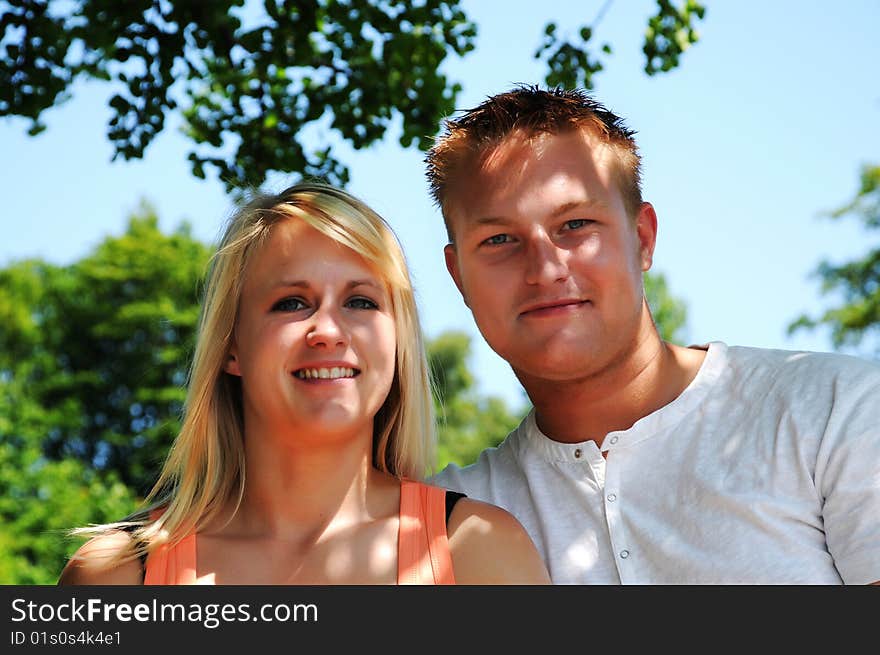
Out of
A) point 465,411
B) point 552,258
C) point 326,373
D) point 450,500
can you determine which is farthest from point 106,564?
point 465,411

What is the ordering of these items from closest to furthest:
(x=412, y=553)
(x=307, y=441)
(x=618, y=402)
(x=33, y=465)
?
(x=412, y=553) < (x=307, y=441) < (x=618, y=402) < (x=33, y=465)

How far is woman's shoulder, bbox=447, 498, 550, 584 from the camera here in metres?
3.05

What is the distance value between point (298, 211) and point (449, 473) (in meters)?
1.13

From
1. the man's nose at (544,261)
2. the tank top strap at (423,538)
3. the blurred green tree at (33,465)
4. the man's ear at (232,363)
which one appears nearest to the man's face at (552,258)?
the man's nose at (544,261)

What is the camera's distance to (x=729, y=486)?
3363mm

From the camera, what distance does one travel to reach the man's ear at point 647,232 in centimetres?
400

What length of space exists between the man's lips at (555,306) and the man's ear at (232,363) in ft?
3.13

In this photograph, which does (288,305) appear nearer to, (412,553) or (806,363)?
(412,553)

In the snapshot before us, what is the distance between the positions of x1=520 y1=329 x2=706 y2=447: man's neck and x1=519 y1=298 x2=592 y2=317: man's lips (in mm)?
250

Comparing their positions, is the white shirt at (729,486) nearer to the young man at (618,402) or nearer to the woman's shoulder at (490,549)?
the young man at (618,402)

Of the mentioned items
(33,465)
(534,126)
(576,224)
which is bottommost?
(576,224)

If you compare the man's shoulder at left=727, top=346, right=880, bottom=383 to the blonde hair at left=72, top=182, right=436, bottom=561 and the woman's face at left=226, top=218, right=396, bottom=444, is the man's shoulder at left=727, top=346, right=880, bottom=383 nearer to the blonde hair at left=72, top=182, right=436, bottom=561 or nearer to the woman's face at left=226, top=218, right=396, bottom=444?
the blonde hair at left=72, top=182, right=436, bottom=561

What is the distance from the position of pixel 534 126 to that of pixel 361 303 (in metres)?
1.02

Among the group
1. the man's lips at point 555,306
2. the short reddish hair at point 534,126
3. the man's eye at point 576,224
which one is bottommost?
the man's lips at point 555,306
